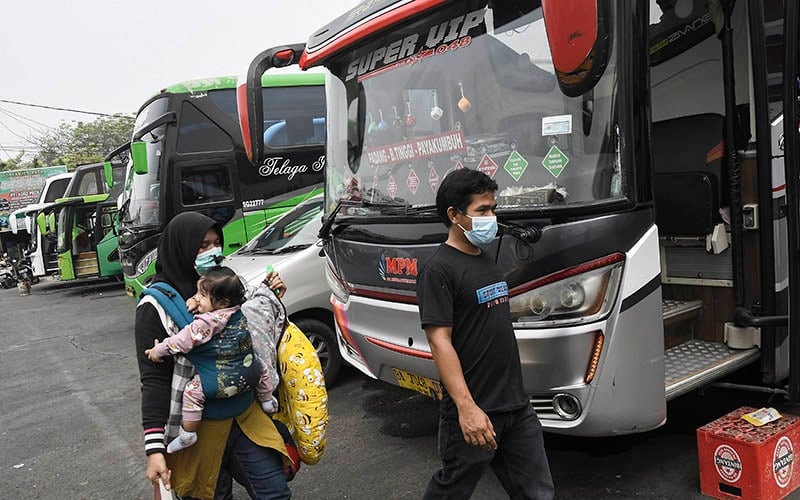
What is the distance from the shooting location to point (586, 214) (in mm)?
3014

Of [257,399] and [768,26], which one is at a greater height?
[768,26]

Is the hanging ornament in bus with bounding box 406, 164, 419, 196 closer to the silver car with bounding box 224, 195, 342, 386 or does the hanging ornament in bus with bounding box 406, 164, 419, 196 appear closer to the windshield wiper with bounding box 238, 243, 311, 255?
the silver car with bounding box 224, 195, 342, 386

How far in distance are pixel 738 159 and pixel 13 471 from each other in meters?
5.36

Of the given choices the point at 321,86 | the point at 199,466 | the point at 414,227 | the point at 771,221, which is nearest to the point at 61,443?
the point at 199,466

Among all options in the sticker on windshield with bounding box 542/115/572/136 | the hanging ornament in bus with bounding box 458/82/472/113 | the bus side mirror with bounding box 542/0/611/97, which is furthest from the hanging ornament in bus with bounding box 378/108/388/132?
the bus side mirror with bounding box 542/0/611/97

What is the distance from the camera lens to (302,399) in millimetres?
2805

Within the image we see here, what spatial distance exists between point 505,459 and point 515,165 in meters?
1.42

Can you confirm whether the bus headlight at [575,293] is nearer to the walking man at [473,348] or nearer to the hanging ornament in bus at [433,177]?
the walking man at [473,348]

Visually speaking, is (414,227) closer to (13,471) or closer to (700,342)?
(700,342)

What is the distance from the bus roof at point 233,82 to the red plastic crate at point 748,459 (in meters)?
6.99

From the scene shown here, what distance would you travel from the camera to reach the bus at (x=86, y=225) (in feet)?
48.1

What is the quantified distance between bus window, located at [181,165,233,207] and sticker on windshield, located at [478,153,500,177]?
634cm

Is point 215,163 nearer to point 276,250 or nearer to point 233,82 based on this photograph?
point 233,82

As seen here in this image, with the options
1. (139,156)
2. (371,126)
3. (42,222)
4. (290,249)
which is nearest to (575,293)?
(371,126)
